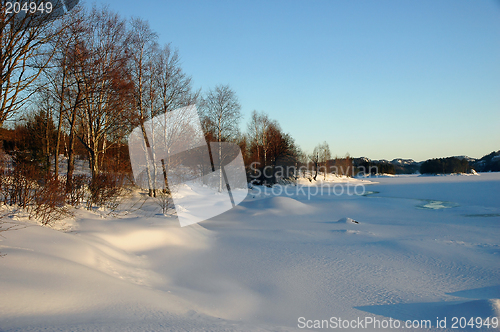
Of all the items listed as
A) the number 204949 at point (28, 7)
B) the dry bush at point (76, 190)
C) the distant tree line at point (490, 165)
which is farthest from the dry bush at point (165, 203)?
the distant tree line at point (490, 165)

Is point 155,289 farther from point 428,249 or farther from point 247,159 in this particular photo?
point 247,159

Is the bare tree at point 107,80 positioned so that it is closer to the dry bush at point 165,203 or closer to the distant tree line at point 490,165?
the dry bush at point 165,203

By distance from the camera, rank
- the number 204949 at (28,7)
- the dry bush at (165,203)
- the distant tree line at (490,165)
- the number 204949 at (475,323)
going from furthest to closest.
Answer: the distant tree line at (490,165), the dry bush at (165,203), the number 204949 at (28,7), the number 204949 at (475,323)

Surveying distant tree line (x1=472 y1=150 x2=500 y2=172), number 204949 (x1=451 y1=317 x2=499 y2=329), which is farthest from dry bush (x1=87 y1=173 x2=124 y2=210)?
distant tree line (x1=472 y1=150 x2=500 y2=172)

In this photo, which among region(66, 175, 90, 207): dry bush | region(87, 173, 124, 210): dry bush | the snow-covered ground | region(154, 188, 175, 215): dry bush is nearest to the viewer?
the snow-covered ground

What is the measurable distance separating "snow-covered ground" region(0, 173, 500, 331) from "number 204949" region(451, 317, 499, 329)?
0.18 ft

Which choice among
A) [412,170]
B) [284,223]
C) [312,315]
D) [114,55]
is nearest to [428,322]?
[312,315]

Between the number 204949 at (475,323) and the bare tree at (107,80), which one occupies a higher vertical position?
the bare tree at (107,80)

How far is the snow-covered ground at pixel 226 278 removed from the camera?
331 centimetres

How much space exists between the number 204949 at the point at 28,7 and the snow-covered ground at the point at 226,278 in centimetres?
436

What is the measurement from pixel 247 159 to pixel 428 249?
2853 centimetres

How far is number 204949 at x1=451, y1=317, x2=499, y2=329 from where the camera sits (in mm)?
3744

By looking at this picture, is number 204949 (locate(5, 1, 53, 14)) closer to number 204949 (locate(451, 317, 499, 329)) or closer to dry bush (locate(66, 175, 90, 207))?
dry bush (locate(66, 175, 90, 207))

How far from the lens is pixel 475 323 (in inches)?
150
